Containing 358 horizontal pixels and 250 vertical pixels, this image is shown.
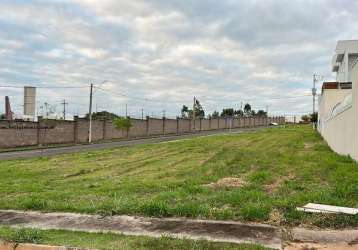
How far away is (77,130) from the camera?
186ft

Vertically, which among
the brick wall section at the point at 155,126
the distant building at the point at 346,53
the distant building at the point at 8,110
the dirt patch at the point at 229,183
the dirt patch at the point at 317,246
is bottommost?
the dirt patch at the point at 317,246

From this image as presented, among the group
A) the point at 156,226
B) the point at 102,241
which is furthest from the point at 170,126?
the point at 102,241

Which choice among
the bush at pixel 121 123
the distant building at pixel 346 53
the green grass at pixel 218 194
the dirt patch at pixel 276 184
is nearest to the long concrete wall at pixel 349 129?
the green grass at pixel 218 194

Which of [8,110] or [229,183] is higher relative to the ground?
[8,110]

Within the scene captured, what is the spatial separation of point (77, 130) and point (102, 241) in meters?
50.7

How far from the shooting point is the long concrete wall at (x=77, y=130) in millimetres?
46656

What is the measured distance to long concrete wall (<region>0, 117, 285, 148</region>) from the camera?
46656 mm

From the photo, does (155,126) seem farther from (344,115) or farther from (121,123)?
(344,115)

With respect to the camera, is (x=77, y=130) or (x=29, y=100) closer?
(x=77, y=130)

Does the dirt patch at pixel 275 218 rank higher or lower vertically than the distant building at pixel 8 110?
lower

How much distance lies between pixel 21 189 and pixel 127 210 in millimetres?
5328

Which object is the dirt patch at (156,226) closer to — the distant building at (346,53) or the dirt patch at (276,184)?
the dirt patch at (276,184)

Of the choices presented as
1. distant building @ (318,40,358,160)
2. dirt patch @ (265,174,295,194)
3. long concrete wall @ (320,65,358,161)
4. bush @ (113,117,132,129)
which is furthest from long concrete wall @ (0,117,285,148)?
dirt patch @ (265,174,295,194)

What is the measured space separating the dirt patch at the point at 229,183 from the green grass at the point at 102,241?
4.85m
